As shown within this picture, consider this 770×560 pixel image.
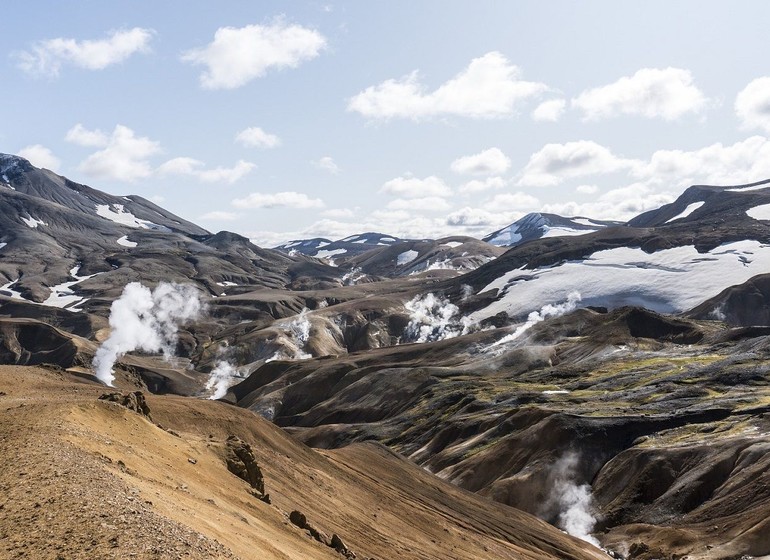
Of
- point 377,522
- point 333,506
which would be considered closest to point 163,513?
point 333,506

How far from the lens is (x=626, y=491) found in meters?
64.9

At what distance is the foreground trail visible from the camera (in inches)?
612

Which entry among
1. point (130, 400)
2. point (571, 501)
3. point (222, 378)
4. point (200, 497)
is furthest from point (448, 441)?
point (222, 378)

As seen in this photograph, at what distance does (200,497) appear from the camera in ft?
78.3

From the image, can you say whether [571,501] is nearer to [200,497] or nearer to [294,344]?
[200,497]

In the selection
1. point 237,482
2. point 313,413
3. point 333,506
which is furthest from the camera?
point 313,413

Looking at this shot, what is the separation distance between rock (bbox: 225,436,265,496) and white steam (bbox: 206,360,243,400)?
397 feet

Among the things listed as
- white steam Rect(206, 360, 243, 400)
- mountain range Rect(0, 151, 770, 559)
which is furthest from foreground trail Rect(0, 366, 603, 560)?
white steam Rect(206, 360, 243, 400)

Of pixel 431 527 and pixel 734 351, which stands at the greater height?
pixel 734 351

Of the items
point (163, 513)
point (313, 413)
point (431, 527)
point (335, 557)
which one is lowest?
point (313, 413)

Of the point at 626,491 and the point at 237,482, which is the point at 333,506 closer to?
the point at 237,482

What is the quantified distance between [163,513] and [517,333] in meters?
142

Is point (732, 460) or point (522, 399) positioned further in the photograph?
point (522, 399)

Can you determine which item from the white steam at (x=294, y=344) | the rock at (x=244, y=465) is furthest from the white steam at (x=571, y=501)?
the white steam at (x=294, y=344)
